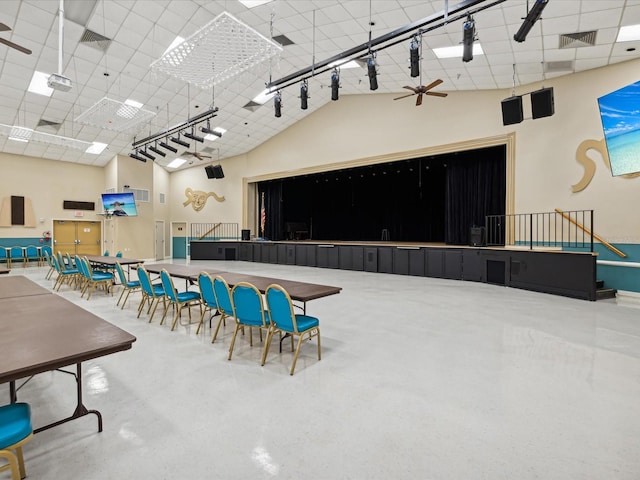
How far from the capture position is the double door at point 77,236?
13.6 m

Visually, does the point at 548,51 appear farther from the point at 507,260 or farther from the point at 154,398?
the point at 154,398

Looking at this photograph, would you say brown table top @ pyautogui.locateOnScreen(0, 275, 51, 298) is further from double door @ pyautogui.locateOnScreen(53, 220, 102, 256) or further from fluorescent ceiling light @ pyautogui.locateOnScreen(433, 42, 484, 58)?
double door @ pyautogui.locateOnScreen(53, 220, 102, 256)

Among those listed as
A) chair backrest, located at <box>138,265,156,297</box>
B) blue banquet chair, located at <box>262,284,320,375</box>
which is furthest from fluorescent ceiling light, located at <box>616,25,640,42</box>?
chair backrest, located at <box>138,265,156,297</box>

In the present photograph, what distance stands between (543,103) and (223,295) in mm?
7278

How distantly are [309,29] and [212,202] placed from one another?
1068cm

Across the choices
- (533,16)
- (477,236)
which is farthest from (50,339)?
(477,236)

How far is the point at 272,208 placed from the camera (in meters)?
15.2

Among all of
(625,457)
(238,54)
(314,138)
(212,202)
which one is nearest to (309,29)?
(238,54)

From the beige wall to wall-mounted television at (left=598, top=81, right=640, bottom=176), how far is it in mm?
358

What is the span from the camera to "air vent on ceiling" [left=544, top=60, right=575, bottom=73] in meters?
7.03

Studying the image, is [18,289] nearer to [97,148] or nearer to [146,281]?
[146,281]

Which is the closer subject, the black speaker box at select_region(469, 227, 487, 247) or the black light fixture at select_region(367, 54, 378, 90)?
the black light fixture at select_region(367, 54, 378, 90)

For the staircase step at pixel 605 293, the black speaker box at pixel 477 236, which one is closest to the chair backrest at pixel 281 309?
the staircase step at pixel 605 293

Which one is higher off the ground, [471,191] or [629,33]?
[629,33]
